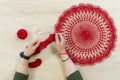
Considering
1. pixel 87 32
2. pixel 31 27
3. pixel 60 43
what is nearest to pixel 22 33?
pixel 31 27

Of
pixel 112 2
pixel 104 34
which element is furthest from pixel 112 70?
pixel 112 2

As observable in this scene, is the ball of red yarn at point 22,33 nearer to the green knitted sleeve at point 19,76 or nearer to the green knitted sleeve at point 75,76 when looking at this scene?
the green knitted sleeve at point 19,76

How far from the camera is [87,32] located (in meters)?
1.10

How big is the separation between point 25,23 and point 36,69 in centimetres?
20

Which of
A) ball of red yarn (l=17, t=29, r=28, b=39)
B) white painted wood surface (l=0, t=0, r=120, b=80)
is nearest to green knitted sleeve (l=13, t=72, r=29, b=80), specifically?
white painted wood surface (l=0, t=0, r=120, b=80)

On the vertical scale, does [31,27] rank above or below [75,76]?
above

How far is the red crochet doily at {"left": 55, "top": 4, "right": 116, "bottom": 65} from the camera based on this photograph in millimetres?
1095

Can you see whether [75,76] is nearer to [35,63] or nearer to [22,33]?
[35,63]

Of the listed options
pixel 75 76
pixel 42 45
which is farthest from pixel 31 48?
pixel 75 76

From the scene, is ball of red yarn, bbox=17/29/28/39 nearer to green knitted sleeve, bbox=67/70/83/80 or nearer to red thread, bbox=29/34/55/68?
red thread, bbox=29/34/55/68

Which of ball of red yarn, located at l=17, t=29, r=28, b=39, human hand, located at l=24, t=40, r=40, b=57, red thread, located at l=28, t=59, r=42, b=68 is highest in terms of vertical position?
ball of red yarn, located at l=17, t=29, r=28, b=39

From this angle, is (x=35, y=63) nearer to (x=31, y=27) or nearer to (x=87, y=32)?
(x=31, y=27)

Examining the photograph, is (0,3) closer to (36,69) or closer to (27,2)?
(27,2)

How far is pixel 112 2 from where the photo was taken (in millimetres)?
1112
